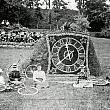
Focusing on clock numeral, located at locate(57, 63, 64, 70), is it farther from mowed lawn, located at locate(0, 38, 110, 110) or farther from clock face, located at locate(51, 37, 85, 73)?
mowed lawn, located at locate(0, 38, 110, 110)

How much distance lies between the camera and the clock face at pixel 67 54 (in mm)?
14031

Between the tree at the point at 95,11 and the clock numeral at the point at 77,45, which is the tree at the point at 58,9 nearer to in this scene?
the tree at the point at 95,11

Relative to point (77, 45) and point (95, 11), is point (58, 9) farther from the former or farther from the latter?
point (77, 45)

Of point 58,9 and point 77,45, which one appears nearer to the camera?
point 77,45

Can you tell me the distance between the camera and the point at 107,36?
36.1m

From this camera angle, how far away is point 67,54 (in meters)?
14.0

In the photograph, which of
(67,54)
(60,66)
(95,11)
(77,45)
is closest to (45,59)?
(60,66)

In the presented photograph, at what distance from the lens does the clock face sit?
46.0 ft

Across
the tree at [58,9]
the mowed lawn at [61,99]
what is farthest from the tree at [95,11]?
the mowed lawn at [61,99]

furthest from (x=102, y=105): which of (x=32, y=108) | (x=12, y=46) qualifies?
(x=12, y=46)

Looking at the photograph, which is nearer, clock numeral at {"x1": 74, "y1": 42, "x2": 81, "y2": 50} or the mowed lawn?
Answer: the mowed lawn

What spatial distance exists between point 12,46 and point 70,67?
1380 centimetres

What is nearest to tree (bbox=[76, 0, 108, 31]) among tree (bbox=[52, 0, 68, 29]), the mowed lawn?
tree (bbox=[52, 0, 68, 29])

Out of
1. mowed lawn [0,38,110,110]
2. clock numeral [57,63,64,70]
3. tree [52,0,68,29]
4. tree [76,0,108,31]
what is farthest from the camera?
tree [52,0,68,29]
